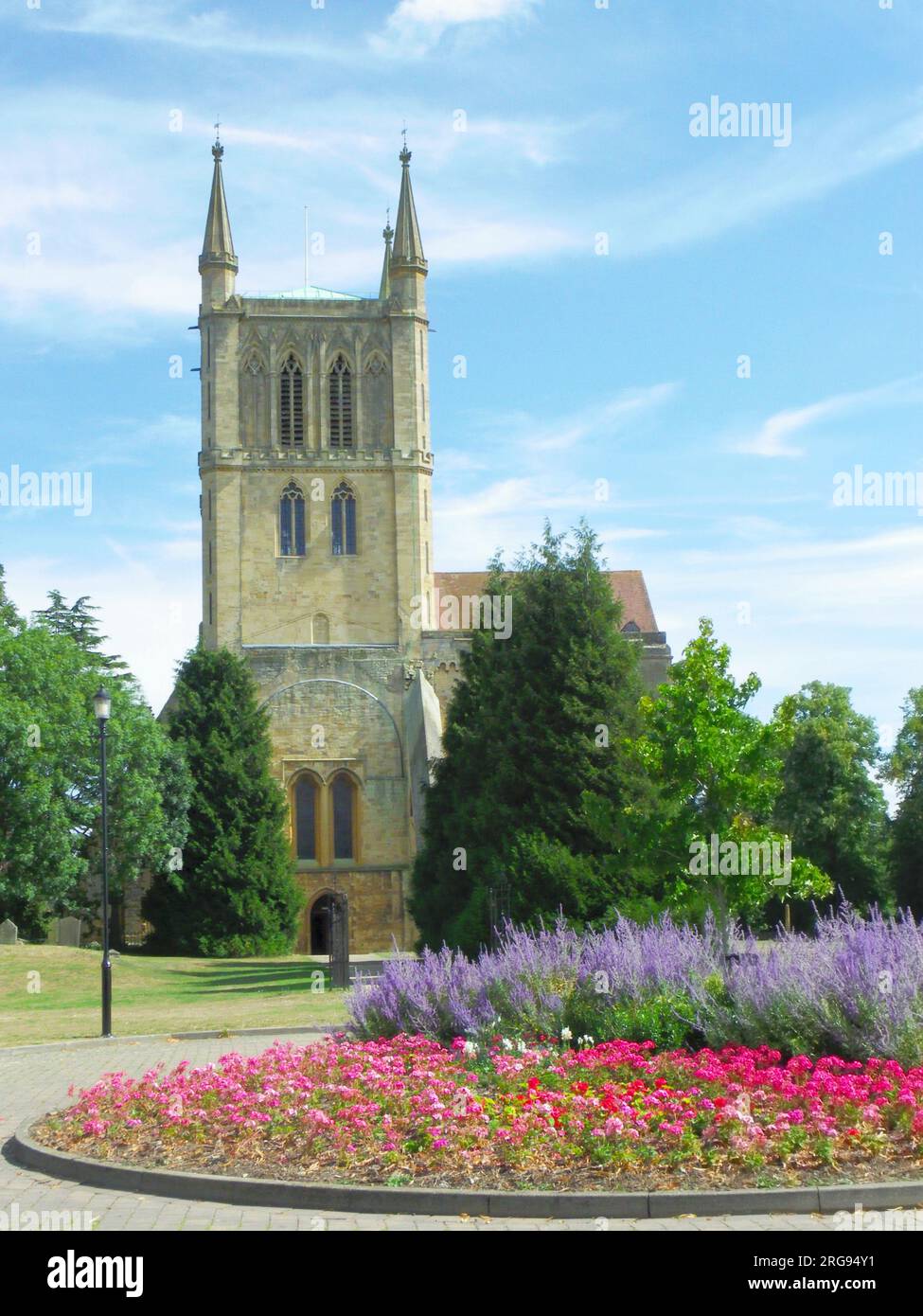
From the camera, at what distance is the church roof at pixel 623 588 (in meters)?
73.4

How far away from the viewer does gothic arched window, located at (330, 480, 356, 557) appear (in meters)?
66.4

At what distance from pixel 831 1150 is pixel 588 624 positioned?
808 inches

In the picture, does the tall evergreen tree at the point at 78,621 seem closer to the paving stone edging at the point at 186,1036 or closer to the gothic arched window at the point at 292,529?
the gothic arched window at the point at 292,529

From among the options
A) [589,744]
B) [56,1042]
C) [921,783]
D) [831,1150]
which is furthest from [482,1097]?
[921,783]

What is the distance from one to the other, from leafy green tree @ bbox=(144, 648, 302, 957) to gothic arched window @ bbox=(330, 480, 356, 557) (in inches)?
477

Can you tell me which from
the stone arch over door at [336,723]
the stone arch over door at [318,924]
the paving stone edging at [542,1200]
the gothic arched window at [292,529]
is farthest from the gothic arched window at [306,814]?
the paving stone edging at [542,1200]

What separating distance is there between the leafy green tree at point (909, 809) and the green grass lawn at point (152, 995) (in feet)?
69.4

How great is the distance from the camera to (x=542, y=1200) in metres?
9.02

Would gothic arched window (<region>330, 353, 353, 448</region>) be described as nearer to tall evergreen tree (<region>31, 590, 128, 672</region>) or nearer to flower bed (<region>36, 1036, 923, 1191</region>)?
tall evergreen tree (<region>31, 590, 128, 672</region>)

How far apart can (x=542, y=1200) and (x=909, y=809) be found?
4694cm

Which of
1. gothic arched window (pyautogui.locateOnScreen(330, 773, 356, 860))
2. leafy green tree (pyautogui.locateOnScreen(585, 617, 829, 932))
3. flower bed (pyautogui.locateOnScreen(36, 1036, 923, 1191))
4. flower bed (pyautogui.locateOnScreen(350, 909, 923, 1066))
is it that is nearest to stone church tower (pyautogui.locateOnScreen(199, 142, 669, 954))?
gothic arched window (pyautogui.locateOnScreen(330, 773, 356, 860))

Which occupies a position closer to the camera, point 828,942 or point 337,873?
point 828,942
